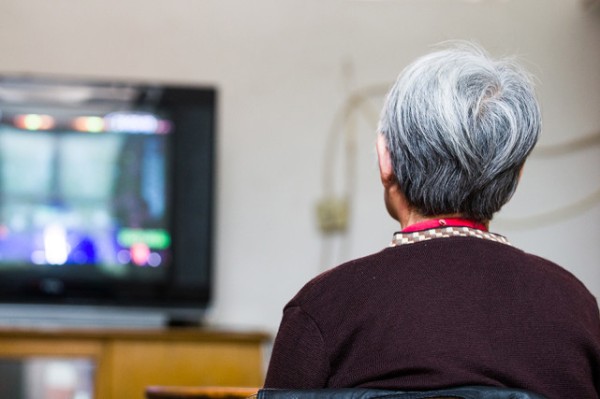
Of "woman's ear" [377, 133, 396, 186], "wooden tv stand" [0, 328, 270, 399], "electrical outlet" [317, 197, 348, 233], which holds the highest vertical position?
"woman's ear" [377, 133, 396, 186]

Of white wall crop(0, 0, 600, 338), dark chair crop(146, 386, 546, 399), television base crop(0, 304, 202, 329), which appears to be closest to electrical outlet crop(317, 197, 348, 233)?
white wall crop(0, 0, 600, 338)

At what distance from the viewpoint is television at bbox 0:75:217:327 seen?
352cm

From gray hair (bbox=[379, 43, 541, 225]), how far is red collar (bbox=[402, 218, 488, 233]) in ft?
0.04

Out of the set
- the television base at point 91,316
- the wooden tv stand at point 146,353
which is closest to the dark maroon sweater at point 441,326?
the wooden tv stand at point 146,353

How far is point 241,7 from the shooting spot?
12.5 ft

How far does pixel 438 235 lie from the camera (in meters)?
1.47

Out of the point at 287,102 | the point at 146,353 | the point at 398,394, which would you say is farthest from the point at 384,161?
the point at 287,102

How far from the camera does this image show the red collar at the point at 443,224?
1478 mm

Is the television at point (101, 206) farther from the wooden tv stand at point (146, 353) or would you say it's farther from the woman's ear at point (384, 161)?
the woman's ear at point (384, 161)

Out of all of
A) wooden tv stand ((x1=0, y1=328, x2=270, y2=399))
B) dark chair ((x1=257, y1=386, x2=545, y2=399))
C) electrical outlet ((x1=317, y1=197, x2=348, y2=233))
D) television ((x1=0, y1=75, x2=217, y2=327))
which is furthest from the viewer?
electrical outlet ((x1=317, y1=197, x2=348, y2=233))

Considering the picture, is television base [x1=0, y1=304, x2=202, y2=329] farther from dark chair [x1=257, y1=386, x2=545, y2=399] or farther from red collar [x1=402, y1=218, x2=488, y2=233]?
dark chair [x1=257, y1=386, x2=545, y2=399]

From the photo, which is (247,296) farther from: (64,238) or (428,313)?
(428,313)

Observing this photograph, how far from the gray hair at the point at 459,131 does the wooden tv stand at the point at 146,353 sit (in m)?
1.83

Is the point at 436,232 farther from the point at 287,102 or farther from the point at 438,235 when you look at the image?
the point at 287,102
